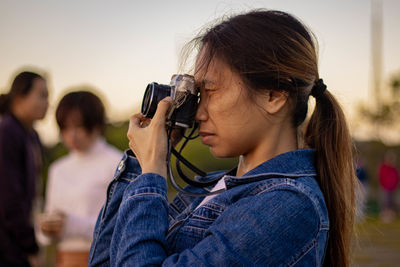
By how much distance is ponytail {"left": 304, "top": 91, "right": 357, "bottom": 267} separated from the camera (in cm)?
160

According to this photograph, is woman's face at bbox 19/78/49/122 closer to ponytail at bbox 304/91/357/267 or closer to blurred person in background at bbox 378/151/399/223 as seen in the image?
ponytail at bbox 304/91/357/267

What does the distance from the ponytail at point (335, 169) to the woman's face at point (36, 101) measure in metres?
2.66

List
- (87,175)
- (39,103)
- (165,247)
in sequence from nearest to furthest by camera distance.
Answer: (165,247) → (87,175) → (39,103)

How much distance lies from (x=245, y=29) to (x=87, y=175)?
1859mm

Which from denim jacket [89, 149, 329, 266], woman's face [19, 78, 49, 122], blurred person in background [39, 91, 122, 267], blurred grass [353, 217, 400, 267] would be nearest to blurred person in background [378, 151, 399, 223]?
blurred grass [353, 217, 400, 267]

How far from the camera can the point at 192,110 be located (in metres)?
1.60

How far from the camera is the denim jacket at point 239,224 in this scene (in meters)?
1.32

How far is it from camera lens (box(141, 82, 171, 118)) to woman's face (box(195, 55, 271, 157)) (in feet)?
0.39

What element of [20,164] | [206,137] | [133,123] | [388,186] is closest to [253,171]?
[206,137]

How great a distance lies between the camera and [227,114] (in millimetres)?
1521

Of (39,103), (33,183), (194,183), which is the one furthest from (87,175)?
(194,183)

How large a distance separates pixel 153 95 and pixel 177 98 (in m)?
0.09

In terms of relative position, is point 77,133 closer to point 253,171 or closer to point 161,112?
point 161,112

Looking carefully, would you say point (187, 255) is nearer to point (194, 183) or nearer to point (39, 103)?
point (194, 183)
